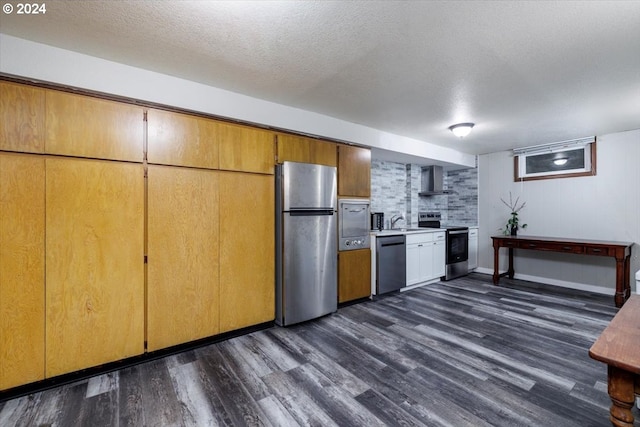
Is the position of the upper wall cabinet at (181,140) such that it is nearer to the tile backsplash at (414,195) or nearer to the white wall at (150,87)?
the white wall at (150,87)

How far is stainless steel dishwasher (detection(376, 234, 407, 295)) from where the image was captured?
4082 mm

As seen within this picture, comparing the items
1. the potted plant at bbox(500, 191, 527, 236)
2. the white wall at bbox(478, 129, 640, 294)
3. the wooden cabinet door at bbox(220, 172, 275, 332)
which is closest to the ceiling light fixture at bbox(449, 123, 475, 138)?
the white wall at bbox(478, 129, 640, 294)

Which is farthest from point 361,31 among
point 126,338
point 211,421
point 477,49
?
point 126,338

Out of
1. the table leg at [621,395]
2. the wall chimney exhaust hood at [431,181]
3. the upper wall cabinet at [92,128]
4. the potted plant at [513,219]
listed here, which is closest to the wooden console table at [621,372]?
the table leg at [621,395]

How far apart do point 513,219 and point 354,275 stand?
3531mm

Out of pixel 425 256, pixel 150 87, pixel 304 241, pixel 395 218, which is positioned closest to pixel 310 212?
pixel 304 241

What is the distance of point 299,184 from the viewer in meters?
3.15

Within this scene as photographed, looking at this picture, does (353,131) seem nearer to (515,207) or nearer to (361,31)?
(361,31)

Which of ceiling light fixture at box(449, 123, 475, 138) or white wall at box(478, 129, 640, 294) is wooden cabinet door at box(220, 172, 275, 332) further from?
white wall at box(478, 129, 640, 294)

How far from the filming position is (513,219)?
5.26 metres

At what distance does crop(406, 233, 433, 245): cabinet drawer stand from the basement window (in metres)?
2.22

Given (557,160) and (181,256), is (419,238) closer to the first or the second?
(557,160)

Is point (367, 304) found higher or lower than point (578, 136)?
lower

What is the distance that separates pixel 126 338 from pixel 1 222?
1.20 metres
